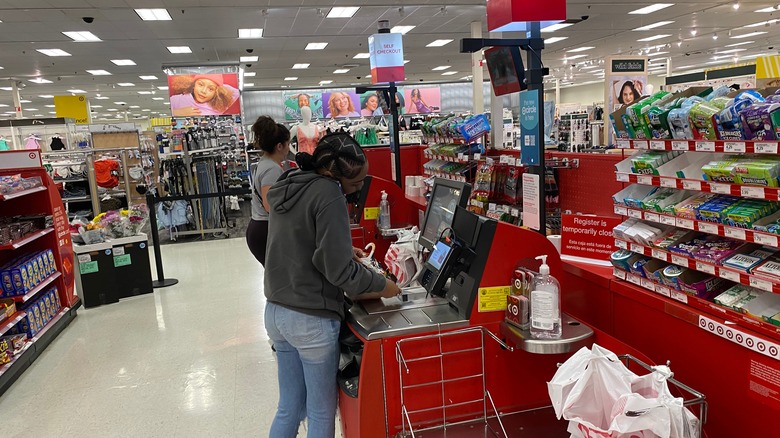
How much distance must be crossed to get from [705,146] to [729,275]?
442mm

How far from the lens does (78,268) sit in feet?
20.0

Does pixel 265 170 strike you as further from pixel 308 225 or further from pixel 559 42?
pixel 559 42

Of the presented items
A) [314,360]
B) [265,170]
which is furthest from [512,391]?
→ [265,170]

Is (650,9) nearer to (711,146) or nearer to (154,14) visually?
(154,14)

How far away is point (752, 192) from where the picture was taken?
1717mm

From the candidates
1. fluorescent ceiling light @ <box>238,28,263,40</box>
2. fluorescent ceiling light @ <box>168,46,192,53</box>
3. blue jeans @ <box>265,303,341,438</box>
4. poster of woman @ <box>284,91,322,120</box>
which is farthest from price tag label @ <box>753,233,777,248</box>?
poster of woman @ <box>284,91,322,120</box>

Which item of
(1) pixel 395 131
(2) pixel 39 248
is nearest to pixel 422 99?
(1) pixel 395 131

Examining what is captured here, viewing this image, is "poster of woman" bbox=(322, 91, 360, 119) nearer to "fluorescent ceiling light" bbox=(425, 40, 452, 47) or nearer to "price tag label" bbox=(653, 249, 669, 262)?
"fluorescent ceiling light" bbox=(425, 40, 452, 47)

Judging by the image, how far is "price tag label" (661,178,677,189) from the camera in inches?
79.6

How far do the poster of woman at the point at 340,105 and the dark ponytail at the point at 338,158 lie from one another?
1336 centimetres

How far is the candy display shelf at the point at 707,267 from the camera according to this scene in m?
1.69

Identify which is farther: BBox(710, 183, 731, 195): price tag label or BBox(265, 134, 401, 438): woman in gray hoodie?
BBox(265, 134, 401, 438): woman in gray hoodie

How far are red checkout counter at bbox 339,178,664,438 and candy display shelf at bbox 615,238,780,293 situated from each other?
0.34 m

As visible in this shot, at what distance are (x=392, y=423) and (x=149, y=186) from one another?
946cm
